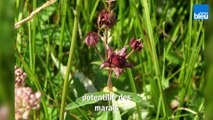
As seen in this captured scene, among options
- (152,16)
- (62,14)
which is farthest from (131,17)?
(62,14)

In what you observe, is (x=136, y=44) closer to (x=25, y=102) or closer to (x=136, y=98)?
(x=136, y=98)

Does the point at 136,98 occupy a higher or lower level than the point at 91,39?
lower

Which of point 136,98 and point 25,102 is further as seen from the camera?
point 136,98

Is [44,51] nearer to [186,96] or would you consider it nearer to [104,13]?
[104,13]

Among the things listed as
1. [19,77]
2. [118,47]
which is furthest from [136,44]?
[19,77]

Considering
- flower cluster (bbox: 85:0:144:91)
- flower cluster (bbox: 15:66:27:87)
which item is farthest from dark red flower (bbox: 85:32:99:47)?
flower cluster (bbox: 15:66:27:87)

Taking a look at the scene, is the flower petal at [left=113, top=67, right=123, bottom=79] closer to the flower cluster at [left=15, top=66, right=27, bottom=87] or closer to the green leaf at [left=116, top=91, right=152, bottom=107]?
the green leaf at [left=116, top=91, right=152, bottom=107]
